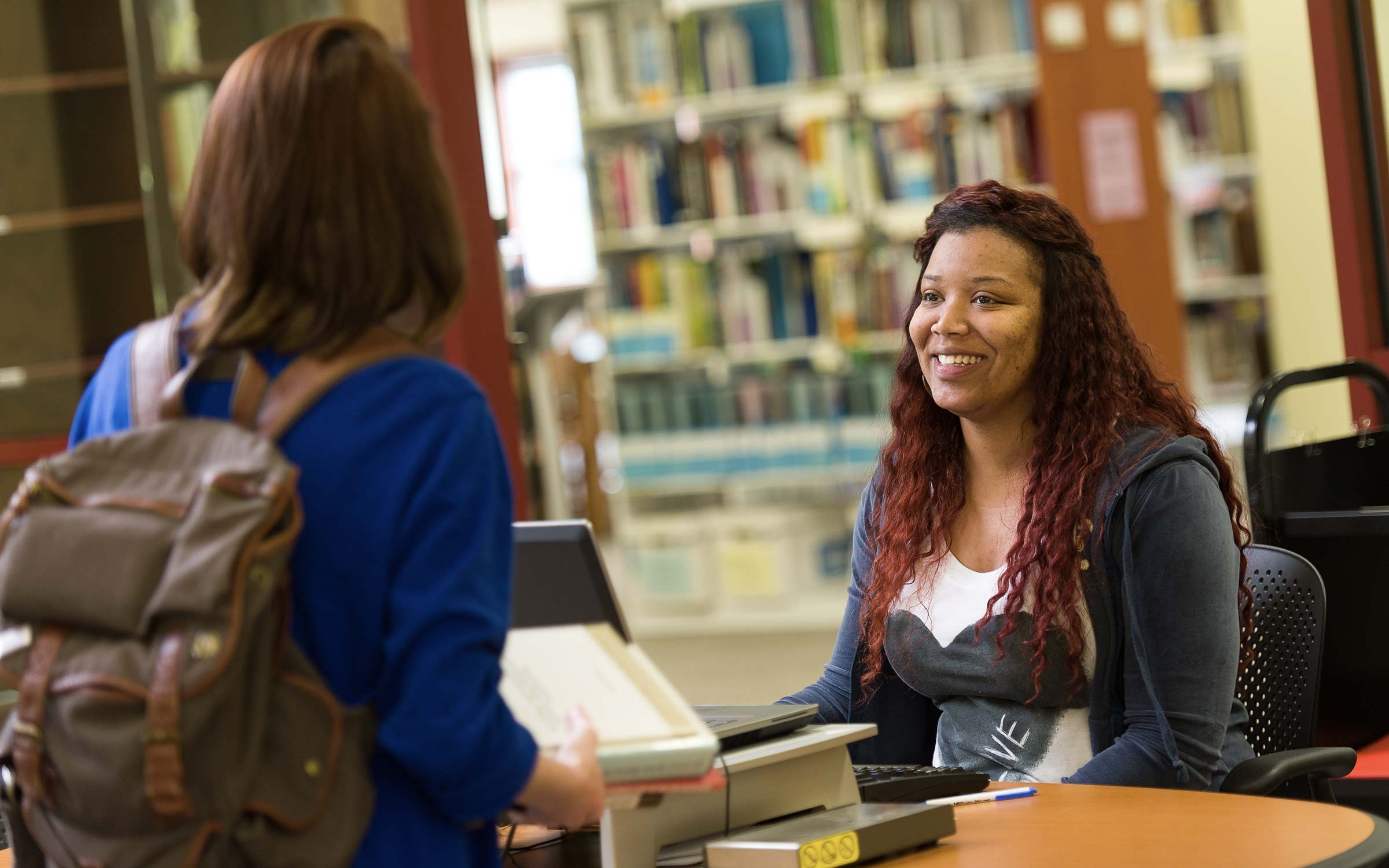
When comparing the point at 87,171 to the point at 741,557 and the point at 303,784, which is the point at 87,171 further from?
the point at 741,557

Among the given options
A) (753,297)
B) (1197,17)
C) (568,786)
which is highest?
(1197,17)

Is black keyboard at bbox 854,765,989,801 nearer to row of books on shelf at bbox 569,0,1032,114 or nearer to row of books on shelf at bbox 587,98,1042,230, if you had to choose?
row of books on shelf at bbox 587,98,1042,230

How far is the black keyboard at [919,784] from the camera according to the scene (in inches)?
59.2

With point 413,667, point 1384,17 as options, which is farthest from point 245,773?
point 1384,17

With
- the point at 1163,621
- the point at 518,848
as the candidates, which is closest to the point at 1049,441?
the point at 1163,621

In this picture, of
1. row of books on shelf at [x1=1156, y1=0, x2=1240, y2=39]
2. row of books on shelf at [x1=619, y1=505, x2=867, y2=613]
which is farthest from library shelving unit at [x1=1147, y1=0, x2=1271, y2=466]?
row of books on shelf at [x1=619, y1=505, x2=867, y2=613]

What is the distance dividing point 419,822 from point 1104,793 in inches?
30.5

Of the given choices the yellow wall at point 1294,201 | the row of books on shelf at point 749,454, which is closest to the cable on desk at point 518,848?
the yellow wall at point 1294,201

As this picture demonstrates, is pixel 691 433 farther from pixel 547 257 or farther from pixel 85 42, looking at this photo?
pixel 547 257

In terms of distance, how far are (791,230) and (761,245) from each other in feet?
0.45

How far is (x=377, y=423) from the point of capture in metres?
1.00

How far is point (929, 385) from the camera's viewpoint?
6.69 ft

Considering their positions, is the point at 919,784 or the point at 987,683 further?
the point at 987,683

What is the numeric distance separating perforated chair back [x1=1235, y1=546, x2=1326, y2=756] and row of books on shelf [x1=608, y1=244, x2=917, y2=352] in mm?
3819
